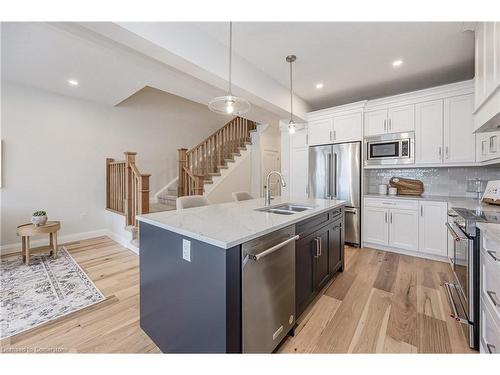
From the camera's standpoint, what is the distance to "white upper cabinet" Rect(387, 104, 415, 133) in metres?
3.41

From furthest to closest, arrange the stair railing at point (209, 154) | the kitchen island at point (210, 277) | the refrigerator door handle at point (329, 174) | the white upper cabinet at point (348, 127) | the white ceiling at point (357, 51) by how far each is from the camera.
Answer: the stair railing at point (209, 154) → the refrigerator door handle at point (329, 174) → the white upper cabinet at point (348, 127) → the white ceiling at point (357, 51) → the kitchen island at point (210, 277)

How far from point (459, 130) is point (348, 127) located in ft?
4.72

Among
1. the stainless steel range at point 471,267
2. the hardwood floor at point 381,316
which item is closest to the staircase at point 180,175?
the hardwood floor at point 381,316

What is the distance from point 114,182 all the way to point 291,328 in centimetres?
399

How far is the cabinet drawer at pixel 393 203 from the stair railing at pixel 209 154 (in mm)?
3053

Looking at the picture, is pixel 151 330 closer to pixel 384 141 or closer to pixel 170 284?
pixel 170 284

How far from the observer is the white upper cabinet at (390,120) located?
342 centimetres

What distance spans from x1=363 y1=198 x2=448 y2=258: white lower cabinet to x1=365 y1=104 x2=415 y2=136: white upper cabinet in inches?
43.8

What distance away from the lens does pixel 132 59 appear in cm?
254

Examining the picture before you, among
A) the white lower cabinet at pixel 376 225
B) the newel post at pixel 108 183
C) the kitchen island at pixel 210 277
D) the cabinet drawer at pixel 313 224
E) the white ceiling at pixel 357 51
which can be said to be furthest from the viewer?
the newel post at pixel 108 183

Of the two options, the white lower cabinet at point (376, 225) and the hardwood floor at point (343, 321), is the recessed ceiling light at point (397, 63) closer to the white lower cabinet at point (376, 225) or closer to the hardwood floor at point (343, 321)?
the white lower cabinet at point (376, 225)

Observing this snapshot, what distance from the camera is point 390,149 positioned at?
11.7 feet

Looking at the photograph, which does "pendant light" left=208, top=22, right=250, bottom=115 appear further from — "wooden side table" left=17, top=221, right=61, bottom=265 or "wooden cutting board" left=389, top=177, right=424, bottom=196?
"wooden cutting board" left=389, top=177, right=424, bottom=196
